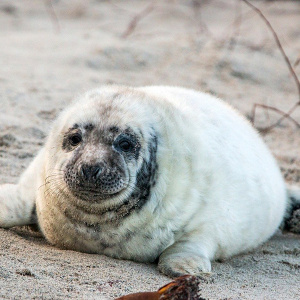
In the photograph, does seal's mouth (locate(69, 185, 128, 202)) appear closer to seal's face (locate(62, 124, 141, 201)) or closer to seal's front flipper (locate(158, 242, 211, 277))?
seal's face (locate(62, 124, 141, 201))

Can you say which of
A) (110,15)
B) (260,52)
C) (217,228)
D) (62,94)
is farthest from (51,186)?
(110,15)

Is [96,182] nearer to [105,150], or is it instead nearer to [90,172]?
[90,172]

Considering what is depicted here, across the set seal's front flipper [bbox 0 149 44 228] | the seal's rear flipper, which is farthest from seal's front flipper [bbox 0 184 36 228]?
the seal's rear flipper

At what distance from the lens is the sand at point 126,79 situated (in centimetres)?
302

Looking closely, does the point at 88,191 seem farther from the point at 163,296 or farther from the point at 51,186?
the point at 163,296

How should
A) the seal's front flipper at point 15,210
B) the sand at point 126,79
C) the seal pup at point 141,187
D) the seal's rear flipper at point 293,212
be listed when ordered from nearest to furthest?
1. the sand at point 126,79
2. the seal pup at point 141,187
3. the seal's front flipper at point 15,210
4. the seal's rear flipper at point 293,212

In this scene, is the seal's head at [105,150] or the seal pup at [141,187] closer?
the seal's head at [105,150]

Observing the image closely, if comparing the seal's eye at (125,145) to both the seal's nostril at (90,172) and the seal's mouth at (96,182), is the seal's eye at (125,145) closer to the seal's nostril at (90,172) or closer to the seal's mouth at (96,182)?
the seal's mouth at (96,182)

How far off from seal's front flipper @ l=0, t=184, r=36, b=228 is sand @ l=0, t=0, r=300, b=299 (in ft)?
0.21

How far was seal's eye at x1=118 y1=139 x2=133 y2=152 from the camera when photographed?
3.25 meters

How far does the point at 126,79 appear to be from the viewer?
21.0 feet

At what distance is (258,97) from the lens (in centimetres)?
668

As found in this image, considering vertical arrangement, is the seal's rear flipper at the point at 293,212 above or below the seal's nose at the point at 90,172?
below

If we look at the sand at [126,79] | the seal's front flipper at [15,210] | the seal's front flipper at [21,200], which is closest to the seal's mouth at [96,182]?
the sand at [126,79]
